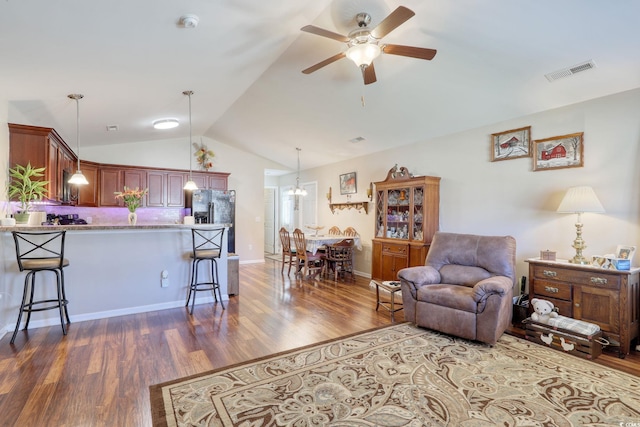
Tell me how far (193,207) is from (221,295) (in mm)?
2898

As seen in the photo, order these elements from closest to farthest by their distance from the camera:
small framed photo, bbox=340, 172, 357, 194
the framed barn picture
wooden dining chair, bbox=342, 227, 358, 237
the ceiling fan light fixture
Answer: the ceiling fan light fixture < the framed barn picture < wooden dining chair, bbox=342, 227, 358, 237 < small framed photo, bbox=340, 172, 357, 194

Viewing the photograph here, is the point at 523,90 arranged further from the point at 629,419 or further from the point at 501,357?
the point at 629,419

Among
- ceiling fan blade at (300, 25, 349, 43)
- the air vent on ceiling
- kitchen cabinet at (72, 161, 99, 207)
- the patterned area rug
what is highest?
the air vent on ceiling

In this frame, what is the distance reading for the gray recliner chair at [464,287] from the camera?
3.04m

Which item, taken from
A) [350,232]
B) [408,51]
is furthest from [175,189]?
[408,51]

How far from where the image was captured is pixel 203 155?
24.3 ft

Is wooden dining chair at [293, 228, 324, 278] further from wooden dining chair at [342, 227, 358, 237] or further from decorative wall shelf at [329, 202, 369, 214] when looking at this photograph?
decorative wall shelf at [329, 202, 369, 214]

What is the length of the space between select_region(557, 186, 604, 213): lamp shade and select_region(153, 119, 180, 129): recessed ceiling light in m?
5.70

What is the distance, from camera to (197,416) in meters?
2.01

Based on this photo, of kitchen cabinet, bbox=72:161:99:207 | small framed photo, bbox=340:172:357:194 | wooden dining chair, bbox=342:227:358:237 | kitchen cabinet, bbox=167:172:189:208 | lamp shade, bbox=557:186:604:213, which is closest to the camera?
lamp shade, bbox=557:186:604:213

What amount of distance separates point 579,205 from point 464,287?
55.2 inches

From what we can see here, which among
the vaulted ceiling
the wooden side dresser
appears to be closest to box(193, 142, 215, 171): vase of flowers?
the vaulted ceiling

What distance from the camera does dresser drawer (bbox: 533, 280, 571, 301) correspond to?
3217mm

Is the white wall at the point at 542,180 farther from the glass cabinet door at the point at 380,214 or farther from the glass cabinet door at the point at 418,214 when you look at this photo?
the glass cabinet door at the point at 380,214
